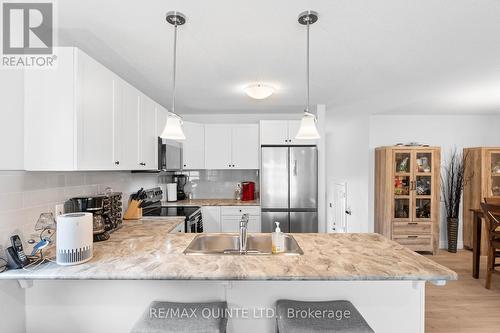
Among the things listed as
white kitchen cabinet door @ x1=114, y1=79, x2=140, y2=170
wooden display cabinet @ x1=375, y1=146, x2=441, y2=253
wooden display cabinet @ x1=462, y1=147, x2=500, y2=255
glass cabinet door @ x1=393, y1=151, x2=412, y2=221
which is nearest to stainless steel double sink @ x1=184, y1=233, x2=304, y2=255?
white kitchen cabinet door @ x1=114, y1=79, x2=140, y2=170

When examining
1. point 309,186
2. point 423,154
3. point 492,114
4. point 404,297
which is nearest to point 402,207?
point 423,154

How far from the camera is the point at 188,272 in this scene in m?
1.25

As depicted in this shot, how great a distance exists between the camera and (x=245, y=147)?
4.05m

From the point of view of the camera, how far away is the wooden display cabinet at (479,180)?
4.04m

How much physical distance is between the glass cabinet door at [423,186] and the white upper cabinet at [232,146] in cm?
261

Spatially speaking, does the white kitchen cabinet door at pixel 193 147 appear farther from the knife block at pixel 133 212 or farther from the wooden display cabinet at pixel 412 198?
the wooden display cabinet at pixel 412 198

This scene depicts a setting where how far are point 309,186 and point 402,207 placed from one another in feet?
5.83

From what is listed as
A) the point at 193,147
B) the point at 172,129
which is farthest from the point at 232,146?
the point at 172,129

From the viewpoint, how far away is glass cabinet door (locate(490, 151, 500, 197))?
4105mm

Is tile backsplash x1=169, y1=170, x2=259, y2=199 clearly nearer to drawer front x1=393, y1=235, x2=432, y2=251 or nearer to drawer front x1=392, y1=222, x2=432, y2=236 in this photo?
drawer front x1=392, y1=222, x2=432, y2=236

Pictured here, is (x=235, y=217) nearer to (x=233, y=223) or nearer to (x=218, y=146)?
(x=233, y=223)

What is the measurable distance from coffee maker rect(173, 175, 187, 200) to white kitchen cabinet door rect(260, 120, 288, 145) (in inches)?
59.7

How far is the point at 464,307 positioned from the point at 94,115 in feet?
12.3

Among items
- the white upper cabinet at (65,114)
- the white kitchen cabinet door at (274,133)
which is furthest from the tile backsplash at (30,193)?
the white kitchen cabinet door at (274,133)
